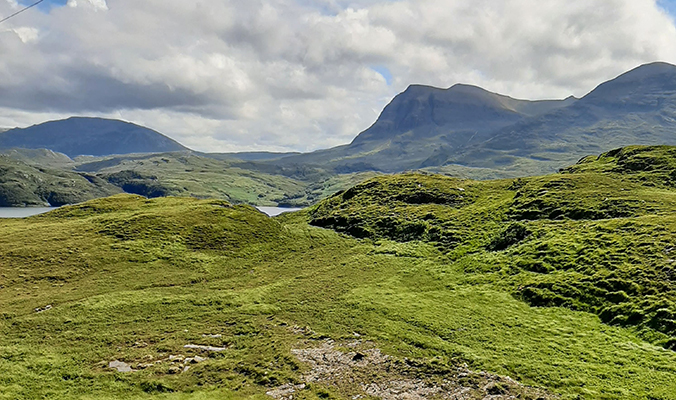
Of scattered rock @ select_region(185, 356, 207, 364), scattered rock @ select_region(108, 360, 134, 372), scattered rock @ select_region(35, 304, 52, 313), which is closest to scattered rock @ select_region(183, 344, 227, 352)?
scattered rock @ select_region(185, 356, 207, 364)

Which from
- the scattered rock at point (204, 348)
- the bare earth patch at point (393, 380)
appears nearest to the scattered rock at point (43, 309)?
the scattered rock at point (204, 348)

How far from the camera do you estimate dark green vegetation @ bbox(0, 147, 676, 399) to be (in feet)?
90.1

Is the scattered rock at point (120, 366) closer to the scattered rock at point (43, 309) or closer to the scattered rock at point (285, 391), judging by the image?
the scattered rock at point (285, 391)

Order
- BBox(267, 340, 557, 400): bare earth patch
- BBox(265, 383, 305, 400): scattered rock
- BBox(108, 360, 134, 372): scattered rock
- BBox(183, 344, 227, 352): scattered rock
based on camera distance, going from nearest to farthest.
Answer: BBox(265, 383, 305, 400): scattered rock → BBox(267, 340, 557, 400): bare earth patch → BBox(108, 360, 134, 372): scattered rock → BBox(183, 344, 227, 352): scattered rock

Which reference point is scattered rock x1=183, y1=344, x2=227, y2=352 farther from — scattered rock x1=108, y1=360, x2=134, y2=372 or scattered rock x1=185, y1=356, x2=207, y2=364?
scattered rock x1=108, y1=360, x2=134, y2=372

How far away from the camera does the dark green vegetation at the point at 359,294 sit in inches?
1081

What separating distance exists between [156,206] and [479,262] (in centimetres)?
7505

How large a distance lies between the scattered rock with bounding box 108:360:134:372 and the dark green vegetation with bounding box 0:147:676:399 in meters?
0.62

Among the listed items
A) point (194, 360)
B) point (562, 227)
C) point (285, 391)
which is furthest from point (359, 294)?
point (562, 227)

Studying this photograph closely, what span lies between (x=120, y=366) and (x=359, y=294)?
2546 centimetres

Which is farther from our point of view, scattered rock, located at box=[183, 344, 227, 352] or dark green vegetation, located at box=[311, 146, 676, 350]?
dark green vegetation, located at box=[311, 146, 676, 350]

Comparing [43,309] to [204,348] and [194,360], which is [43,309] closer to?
[204,348]

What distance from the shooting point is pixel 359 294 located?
4522cm

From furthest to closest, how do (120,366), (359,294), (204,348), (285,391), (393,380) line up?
(359,294) → (204,348) → (120,366) → (393,380) → (285,391)
